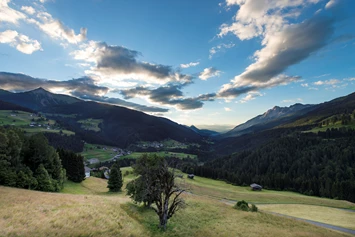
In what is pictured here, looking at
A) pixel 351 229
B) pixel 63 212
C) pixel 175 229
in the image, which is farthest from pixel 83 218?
pixel 351 229

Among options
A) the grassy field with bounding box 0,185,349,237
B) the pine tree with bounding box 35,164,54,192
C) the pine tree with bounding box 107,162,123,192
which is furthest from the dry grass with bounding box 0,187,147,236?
the pine tree with bounding box 107,162,123,192

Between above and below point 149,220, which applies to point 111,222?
above

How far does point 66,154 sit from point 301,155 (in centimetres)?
19087

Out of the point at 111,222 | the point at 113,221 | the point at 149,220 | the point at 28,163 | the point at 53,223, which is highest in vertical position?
the point at 53,223

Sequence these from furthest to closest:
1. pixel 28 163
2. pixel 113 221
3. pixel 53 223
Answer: pixel 28 163 → pixel 113 221 → pixel 53 223

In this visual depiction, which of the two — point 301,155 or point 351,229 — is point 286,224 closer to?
point 351,229

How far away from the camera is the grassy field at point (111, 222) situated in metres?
17.3

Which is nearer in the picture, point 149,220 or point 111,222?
point 111,222

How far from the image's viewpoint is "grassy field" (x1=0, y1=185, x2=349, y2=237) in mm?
17281

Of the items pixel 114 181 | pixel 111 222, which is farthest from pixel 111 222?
pixel 114 181

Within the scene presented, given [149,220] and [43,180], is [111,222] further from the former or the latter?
[43,180]

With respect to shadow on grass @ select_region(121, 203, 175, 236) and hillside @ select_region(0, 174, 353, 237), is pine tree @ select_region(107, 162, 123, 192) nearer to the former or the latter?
shadow on grass @ select_region(121, 203, 175, 236)

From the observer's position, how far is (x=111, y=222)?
21.1 m

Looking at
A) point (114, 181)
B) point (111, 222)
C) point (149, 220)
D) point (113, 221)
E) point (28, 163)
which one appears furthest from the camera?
point (114, 181)
